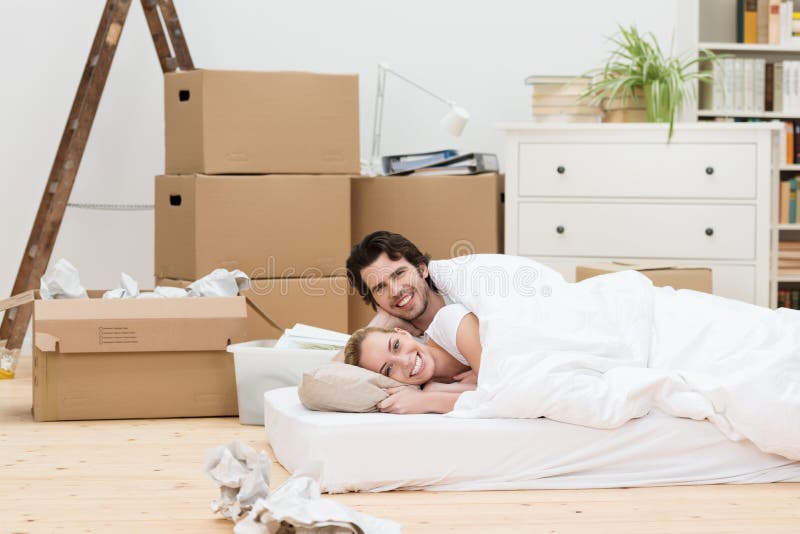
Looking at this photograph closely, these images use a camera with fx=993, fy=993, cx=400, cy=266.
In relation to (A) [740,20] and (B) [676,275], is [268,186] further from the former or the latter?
(A) [740,20]

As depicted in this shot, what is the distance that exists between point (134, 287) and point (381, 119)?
1299mm

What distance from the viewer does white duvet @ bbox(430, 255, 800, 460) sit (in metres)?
2.00

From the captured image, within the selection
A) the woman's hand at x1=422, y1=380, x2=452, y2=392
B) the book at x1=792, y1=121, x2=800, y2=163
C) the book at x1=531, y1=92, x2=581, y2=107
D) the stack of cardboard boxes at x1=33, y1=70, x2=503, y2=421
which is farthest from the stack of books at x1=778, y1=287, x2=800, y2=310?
the woman's hand at x1=422, y1=380, x2=452, y2=392

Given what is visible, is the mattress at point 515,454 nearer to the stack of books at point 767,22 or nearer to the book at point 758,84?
the book at point 758,84

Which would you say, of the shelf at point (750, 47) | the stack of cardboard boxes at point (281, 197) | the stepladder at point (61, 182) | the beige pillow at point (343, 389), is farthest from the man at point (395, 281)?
the shelf at point (750, 47)

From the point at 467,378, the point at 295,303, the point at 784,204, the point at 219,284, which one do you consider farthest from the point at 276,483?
the point at 784,204

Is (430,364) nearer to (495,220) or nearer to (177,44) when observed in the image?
(495,220)

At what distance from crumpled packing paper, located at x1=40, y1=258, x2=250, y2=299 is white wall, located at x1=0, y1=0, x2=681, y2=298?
107 centimetres

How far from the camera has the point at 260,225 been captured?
3.21 metres

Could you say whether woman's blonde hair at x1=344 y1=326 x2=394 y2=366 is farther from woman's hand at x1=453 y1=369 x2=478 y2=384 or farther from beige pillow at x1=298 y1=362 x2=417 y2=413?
woman's hand at x1=453 y1=369 x2=478 y2=384

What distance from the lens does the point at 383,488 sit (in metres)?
2.00

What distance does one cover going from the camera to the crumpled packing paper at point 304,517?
1.57m

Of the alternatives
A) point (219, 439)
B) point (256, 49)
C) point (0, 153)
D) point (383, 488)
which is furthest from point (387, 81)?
point (383, 488)

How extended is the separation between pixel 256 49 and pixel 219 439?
6.25 feet
